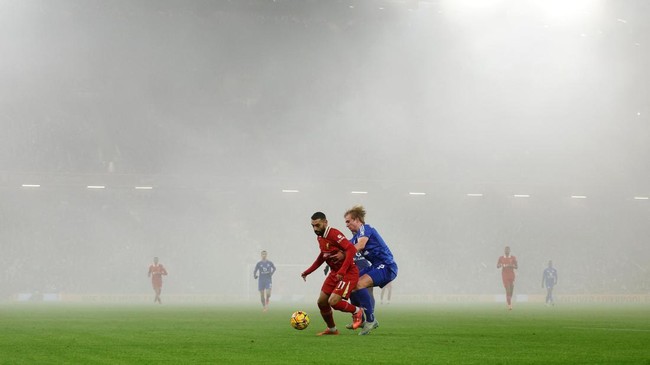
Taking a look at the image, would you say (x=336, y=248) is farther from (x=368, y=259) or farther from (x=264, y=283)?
(x=264, y=283)

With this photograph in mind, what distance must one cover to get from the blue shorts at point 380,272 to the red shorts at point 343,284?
1.04 m

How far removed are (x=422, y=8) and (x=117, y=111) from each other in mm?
18035

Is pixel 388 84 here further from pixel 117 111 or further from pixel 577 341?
pixel 577 341

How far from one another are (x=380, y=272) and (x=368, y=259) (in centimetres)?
31

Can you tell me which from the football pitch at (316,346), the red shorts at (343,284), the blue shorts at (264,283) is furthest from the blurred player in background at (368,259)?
the blue shorts at (264,283)

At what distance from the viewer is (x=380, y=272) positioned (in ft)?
50.9

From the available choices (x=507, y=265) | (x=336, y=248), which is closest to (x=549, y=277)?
(x=507, y=265)

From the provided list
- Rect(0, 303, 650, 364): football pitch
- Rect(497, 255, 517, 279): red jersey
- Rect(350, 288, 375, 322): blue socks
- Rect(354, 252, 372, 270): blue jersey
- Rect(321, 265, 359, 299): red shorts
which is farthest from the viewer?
Rect(497, 255, 517, 279): red jersey

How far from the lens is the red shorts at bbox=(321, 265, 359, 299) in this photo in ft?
46.4

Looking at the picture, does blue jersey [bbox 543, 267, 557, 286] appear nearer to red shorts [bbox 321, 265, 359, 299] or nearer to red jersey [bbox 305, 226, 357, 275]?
red shorts [bbox 321, 265, 359, 299]

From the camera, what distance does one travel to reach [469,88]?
5584 centimetres

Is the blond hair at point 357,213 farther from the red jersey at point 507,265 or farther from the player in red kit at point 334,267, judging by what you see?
the red jersey at point 507,265

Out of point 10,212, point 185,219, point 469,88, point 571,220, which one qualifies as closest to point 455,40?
point 469,88

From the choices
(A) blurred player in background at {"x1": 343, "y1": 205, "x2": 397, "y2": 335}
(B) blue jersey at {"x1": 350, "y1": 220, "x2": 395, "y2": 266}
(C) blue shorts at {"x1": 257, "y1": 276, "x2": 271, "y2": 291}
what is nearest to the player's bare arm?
(A) blurred player in background at {"x1": 343, "y1": 205, "x2": 397, "y2": 335}
